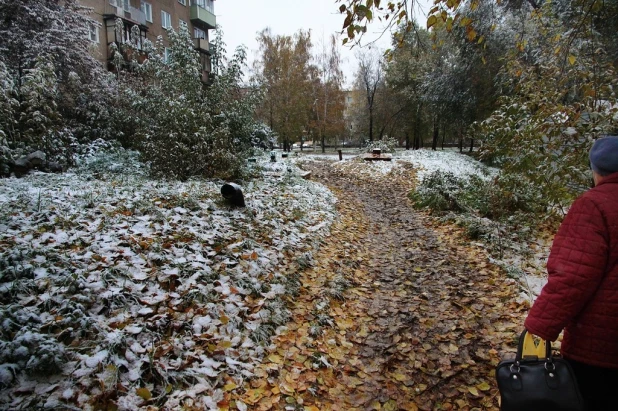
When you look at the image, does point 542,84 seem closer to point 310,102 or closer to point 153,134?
point 153,134

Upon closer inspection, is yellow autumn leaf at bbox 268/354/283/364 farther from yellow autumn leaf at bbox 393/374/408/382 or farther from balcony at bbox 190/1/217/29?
balcony at bbox 190/1/217/29

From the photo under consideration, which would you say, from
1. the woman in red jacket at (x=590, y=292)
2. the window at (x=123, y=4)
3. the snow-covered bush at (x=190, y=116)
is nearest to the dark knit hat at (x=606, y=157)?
the woman in red jacket at (x=590, y=292)

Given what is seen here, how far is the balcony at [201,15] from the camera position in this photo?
94.9ft

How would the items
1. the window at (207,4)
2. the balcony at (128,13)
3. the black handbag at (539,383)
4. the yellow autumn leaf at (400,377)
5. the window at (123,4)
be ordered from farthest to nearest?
1. the window at (207,4)
2. the window at (123,4)
3. the balcony at (128,13)
4. the yellow autumn leaf at (400,377)
5. the black handbag at (539,383)

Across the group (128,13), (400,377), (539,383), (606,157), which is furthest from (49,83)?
(128,13)

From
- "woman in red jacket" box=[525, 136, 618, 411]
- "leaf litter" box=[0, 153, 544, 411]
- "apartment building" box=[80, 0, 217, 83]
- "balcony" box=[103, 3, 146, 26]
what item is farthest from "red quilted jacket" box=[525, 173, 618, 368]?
"balcony" box=[103, 3, 146, 26]

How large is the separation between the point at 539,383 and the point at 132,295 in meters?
3.42

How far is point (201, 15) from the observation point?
29219mm

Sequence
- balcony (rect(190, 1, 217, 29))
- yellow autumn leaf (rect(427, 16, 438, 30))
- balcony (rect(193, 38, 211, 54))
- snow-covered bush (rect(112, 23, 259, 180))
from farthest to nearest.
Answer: balcony (rect(190, 1, 217, 29)), balcony (rect(193, 38, 211, 54)), snow-covered bush (rect(112, 23, 259, 180)), yellow autumn leaf (rect(427, 16, 438, 30))

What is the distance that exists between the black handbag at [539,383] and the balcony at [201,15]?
3307cm

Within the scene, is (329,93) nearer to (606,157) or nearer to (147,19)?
(147,19)

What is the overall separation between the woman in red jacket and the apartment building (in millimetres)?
16094

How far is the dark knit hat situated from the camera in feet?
6.06

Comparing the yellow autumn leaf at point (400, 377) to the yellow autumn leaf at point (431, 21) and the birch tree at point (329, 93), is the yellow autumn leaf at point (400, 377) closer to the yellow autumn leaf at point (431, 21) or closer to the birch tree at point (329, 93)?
the yellow autumn leaf at point (431, 21)
